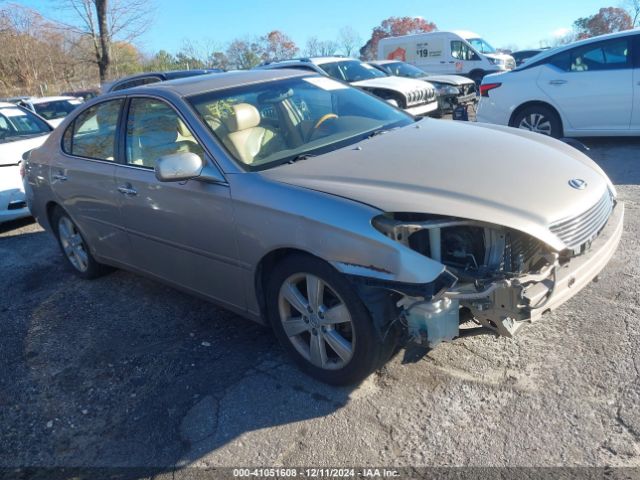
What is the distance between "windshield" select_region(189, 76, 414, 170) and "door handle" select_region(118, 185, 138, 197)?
0.76m

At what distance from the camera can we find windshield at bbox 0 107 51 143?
801 cm

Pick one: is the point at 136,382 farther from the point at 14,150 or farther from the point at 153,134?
the point at 14,150

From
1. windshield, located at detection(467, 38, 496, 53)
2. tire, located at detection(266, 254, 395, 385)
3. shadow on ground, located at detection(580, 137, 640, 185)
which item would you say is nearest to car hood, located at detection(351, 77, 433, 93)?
shadow on ground, located at detection(580, 137, 640, 185)

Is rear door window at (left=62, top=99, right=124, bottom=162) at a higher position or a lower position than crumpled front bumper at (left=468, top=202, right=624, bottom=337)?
higher

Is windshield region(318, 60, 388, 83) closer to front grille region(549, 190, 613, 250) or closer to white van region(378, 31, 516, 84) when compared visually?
white van region(378, 31, 516, 84)

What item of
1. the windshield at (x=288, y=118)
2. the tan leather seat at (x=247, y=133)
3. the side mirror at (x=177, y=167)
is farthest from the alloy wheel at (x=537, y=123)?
the side mirror at (x=177, y=167)

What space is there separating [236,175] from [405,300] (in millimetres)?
1237

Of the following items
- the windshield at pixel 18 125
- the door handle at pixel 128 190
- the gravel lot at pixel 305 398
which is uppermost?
the windshield at pixel 18 125

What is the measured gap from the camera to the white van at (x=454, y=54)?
66.3 feet

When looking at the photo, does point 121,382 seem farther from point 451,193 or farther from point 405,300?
point 451,193

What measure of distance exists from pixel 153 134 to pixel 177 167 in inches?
35.3

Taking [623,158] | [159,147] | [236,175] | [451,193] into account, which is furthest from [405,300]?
[623,158]

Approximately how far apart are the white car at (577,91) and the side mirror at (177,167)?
6369 millimetres

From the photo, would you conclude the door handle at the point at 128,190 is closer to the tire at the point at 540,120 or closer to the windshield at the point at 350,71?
the tire at the point at 540,120
